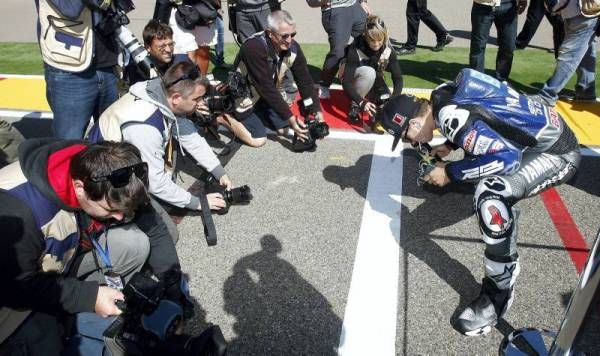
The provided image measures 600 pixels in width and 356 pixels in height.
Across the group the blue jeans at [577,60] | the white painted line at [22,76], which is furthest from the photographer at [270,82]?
the white painted line at [22,76]

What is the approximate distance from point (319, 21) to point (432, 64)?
3.65m

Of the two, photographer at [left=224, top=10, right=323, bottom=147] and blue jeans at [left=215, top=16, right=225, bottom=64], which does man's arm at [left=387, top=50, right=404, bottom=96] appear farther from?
blue jeans at [left=215, top=16, right=225, bottom=64]

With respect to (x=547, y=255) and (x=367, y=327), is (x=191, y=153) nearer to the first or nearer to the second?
(x=367, y=327)

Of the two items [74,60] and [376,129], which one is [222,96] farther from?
[376,129]

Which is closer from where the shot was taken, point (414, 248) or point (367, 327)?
point (367, 327)

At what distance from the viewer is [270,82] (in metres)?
4.48

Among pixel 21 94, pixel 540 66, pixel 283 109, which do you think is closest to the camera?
pixel 283 109

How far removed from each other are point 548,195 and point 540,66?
382 cm

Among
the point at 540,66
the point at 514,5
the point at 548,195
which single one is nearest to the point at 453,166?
the point at 548,195

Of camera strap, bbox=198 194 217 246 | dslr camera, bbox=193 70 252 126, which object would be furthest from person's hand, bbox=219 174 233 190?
dslr camera, bbox=193 70 252 126

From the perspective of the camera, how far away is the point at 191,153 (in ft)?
12.6

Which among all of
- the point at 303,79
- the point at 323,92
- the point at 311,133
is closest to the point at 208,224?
the point at 311,133

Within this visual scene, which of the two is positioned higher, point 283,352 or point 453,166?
point 453,166

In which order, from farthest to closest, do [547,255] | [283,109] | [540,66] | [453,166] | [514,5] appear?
[540,66] < [514,5] < [283,109] < [547,255] < [453,166]
